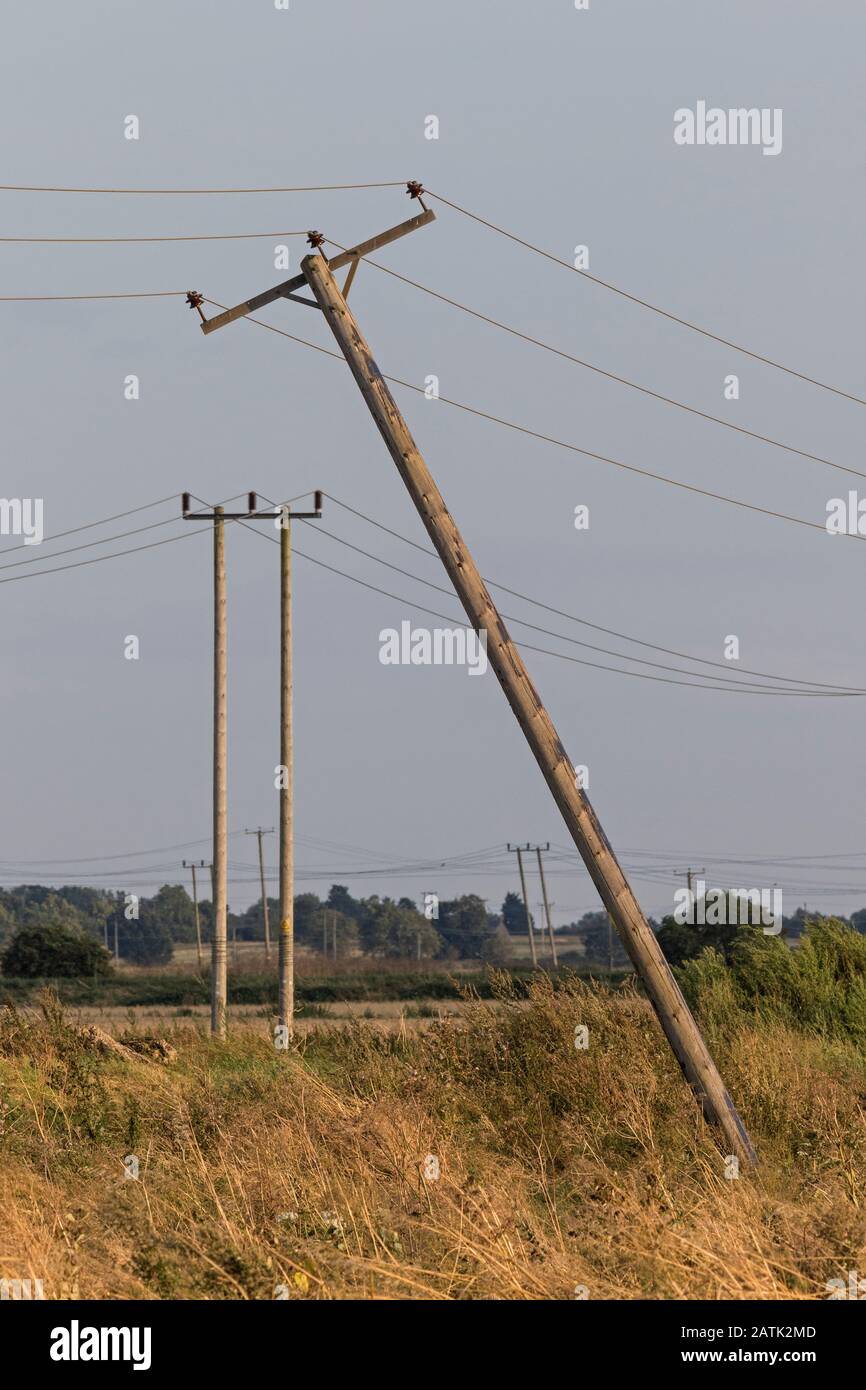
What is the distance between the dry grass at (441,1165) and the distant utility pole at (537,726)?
41 centimetres

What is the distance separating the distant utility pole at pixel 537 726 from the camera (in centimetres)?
1173

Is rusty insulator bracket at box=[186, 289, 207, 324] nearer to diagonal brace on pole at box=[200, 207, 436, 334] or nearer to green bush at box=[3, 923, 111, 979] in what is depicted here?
diagonal brace on pole at box=[200, 207, 436, 334]

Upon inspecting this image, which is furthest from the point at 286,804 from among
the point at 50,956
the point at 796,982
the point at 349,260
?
the point at 50,956

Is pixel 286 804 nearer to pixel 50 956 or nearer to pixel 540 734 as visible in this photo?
pixel 540 734

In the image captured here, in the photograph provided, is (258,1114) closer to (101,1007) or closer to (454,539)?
(454,539)

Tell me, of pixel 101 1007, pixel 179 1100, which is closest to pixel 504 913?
pixel 101 1007

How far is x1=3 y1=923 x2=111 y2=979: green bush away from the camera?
193 ft

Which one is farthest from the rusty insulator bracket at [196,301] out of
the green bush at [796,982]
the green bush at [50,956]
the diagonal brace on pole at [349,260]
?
the green bush at [50,956]

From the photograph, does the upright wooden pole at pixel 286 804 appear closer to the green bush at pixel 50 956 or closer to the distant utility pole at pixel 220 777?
the distant utility pole at pixel 220 777

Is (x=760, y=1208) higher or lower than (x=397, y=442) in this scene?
lower

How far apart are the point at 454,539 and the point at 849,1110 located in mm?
6074

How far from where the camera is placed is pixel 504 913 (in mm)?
167250

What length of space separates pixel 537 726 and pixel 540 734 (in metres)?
0.07

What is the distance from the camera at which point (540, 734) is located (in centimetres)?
1202
